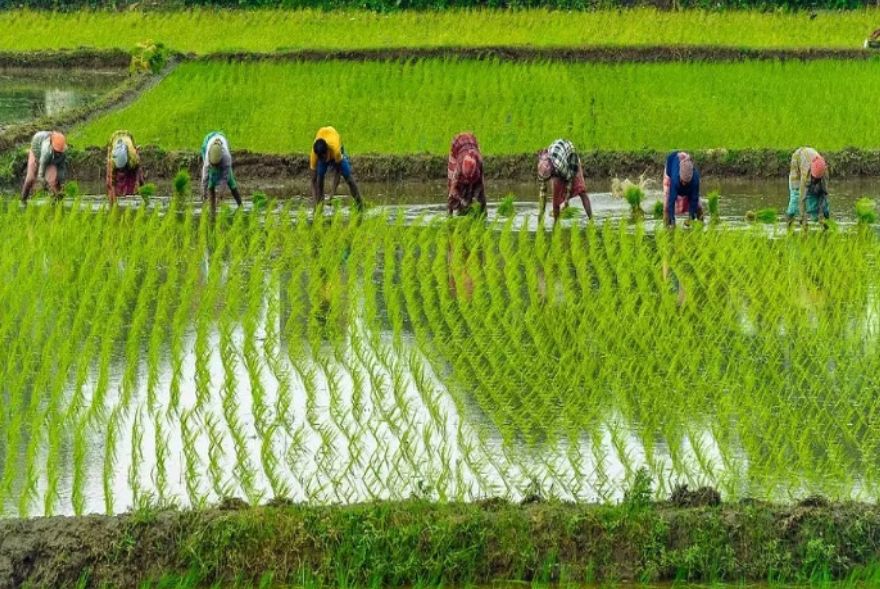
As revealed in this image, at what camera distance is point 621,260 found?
10227mm

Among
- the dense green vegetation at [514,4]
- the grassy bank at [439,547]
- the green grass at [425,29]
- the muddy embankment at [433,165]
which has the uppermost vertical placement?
the dense green vegetation at [514,4]

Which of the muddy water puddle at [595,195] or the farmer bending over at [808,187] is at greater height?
the farmer bending over at [808,187]

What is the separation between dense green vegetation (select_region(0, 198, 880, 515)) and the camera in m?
6.50

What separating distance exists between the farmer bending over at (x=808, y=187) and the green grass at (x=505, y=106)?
3270 millimetres

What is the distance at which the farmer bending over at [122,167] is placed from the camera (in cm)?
1216

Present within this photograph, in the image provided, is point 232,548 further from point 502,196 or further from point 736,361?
point 502,196

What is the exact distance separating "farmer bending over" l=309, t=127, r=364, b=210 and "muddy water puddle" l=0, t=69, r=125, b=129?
5684 millimetres

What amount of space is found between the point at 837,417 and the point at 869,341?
1.35m

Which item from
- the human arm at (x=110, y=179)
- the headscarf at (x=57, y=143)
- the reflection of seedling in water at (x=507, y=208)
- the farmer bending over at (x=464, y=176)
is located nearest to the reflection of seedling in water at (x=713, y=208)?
the reflection of seedling in water at (x=507, y=208)

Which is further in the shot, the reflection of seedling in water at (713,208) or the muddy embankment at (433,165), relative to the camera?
the muddy embankment at (433,165)

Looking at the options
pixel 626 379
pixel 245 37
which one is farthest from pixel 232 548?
pixel 245 37

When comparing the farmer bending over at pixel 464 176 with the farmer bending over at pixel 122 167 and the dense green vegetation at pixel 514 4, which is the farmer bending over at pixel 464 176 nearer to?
the farmer bending over at pixel 122 167

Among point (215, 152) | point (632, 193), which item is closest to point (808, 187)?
point (632, 193)

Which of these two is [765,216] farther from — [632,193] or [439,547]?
[439,547]
